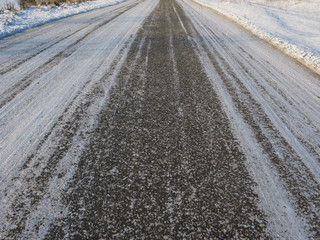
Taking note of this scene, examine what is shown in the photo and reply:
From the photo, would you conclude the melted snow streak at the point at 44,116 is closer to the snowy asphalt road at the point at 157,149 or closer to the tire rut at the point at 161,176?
the snowy asphalt road at the point at 157,149

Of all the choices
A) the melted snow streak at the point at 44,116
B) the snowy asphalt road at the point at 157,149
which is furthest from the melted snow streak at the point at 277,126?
the melted snow streak at the point at 44,116

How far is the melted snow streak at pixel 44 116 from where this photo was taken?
1502 mm

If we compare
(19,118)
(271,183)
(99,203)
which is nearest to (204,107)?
(271,183)

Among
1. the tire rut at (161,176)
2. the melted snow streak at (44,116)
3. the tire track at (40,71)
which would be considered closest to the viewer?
the tire rut at (161,176)

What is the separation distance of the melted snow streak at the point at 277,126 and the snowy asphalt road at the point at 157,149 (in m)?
0.01

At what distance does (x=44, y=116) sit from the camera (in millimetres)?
2514

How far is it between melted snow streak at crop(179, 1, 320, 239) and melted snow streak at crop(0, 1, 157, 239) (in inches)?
69.6

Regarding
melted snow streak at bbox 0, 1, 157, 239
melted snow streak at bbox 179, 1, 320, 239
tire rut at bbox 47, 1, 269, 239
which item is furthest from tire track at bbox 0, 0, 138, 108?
melted snow streak at bbox 179, 1, 320, 239

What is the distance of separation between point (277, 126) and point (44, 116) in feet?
10.2

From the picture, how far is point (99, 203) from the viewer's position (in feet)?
4.93

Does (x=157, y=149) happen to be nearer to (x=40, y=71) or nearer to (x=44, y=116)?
(x=44, y=116)

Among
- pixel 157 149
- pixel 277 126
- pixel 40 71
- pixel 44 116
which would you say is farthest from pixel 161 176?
pixel 40 71

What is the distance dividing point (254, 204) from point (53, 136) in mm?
2206

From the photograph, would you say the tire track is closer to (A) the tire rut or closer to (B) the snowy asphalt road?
(B) the snowy asphalt road
